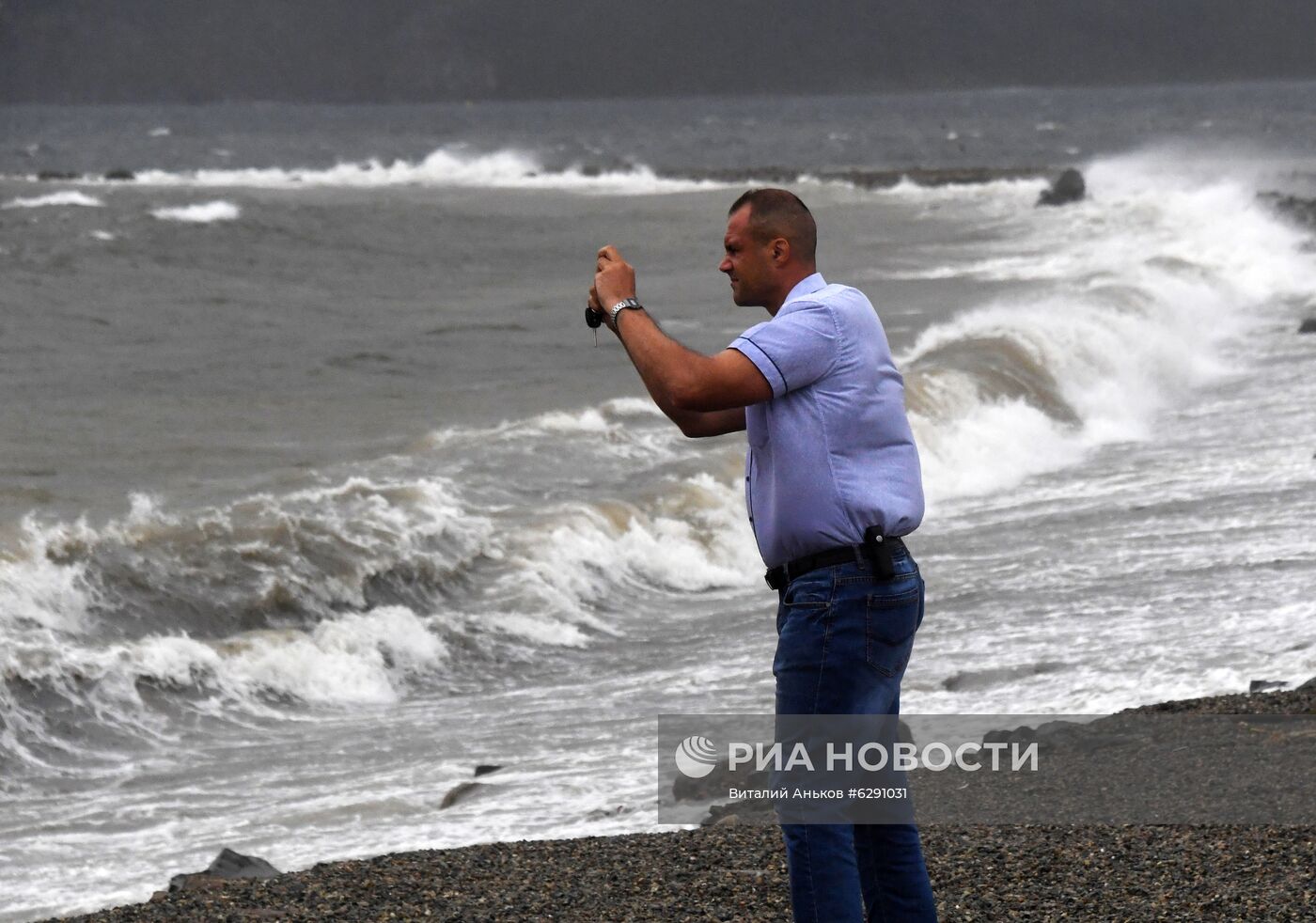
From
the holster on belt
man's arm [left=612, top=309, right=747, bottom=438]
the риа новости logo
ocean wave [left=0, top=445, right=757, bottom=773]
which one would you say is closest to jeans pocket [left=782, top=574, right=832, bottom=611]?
the holster on belt

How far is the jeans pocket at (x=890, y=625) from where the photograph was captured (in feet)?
13.2

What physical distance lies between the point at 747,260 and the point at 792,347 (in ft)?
1.08

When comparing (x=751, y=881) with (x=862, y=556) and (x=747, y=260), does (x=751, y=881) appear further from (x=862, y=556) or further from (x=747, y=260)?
(x=747, y=260)

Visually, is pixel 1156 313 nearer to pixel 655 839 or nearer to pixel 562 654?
pixel 562 654

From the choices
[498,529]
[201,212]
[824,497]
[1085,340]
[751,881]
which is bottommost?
[751,881]

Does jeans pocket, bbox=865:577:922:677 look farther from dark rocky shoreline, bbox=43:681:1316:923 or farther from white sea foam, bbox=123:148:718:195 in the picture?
white sea foam, bbox=123:148:718:195

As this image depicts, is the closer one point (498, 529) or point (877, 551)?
point (877, 551)

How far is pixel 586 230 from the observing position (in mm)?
46438

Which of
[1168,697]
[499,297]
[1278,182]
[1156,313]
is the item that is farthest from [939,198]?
[1168,697]

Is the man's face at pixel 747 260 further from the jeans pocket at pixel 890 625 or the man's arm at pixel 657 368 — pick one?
the jeans pocket at pixel 890 625

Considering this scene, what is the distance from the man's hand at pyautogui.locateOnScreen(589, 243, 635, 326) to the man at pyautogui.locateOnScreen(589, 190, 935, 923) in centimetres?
1

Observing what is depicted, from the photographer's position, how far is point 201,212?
45.5 metres

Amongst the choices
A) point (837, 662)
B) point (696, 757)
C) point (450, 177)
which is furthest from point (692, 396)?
point (450, 177)

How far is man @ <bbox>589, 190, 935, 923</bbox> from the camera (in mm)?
3967
